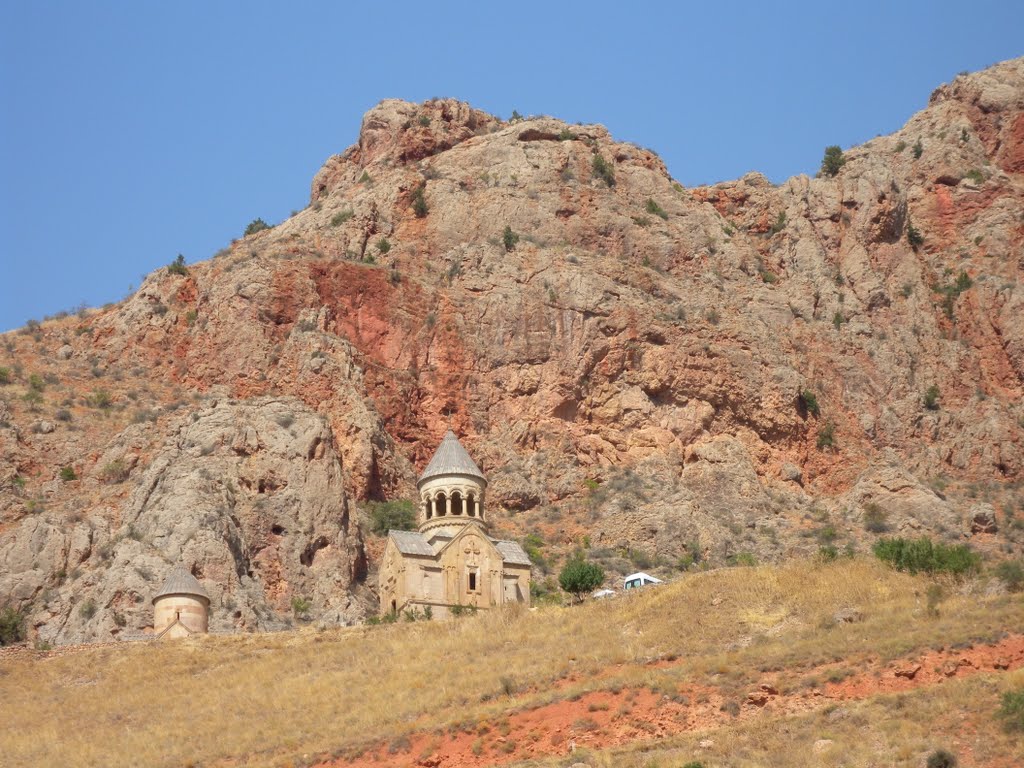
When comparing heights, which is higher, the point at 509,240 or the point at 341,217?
the point at 341,217

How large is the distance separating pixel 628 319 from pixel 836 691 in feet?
139

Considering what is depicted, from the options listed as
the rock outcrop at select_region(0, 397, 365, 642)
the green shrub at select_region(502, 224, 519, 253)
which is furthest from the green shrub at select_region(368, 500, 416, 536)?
the green shrub at select_region(502, 224, 519, 253)

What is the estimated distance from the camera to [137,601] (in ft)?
205

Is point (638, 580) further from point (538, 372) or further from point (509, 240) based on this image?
point (509, 240)

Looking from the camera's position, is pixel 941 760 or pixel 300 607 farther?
pixel 300 607

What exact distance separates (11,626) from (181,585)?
7.20m

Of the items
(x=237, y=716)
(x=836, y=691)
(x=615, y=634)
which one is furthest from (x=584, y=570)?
(x=836, y=691)

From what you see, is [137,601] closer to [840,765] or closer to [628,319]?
[628,319]

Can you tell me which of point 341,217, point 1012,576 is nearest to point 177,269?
point 341,217

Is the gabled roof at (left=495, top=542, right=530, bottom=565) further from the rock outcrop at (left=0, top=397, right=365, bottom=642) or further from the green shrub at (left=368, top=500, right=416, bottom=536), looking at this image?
the green shrub at (left=368, top=500, right=416, bottom=536)

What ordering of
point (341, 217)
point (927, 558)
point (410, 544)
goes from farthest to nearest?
point (341, 217) < point (410, 544) < point (927, 558)

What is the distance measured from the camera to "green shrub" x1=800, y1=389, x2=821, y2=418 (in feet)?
268

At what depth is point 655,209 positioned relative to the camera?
92062mm

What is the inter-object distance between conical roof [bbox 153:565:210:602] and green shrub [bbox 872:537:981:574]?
23608 mm
